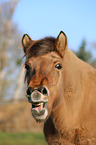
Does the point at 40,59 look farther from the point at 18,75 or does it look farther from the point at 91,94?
the point at 18,75

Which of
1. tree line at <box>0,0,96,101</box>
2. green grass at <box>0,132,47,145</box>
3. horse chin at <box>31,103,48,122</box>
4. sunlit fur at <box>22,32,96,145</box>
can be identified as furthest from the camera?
tree line at <box>0,0,96,101</box>

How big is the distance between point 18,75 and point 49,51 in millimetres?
26094

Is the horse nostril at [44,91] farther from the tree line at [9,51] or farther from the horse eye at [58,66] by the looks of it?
the tree line at [9,51]

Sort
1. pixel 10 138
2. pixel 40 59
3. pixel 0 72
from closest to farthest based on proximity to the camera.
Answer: pixel 40 59, pixel 10 138, pixel 0 72

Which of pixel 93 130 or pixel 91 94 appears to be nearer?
pixel 93 130

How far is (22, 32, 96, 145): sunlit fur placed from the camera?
420 centimetres

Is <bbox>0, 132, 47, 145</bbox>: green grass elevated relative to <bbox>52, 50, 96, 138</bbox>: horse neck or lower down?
lower down

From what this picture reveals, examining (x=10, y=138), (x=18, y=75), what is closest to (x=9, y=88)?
(x=18, y=75)

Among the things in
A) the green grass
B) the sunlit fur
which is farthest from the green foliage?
the sunlit fur

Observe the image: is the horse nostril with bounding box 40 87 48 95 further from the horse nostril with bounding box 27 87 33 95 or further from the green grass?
the green grass

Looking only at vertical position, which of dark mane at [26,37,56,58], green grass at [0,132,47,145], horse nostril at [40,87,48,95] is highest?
dark mane at [26,37,56,58]

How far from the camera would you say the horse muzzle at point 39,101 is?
3.68 meters

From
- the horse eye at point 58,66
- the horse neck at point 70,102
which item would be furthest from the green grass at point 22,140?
the horse eye at point 58,66

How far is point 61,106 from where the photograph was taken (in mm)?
4449
